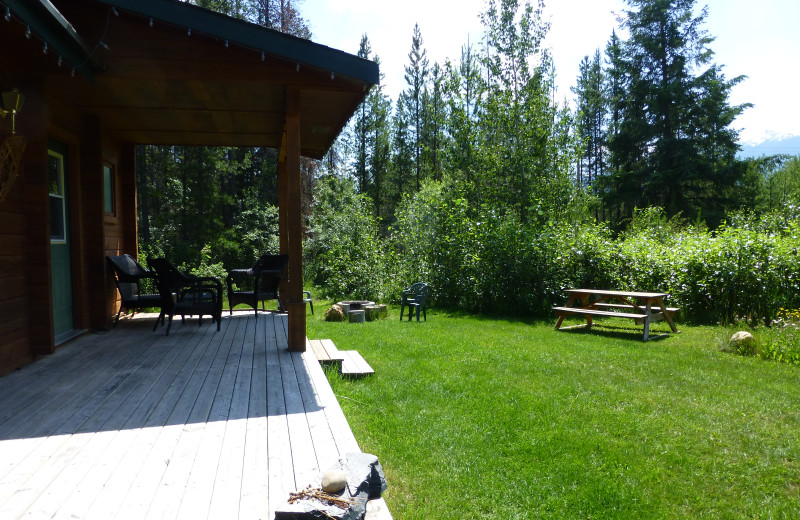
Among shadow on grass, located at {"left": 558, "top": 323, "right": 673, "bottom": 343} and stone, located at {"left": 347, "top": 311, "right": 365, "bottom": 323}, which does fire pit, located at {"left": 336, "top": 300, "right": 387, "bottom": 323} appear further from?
shadow on grass, located at {"left": 558, "top": 323, "right": 673, "bottom": 343}

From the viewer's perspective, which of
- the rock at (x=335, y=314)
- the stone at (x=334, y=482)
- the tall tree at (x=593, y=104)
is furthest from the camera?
the tall tree at (x=593, y=104)

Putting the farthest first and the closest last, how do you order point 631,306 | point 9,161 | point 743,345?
1. point 631,306
2. point 743,345
3. point 9,161

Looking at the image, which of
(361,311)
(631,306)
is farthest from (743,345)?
(361,311)

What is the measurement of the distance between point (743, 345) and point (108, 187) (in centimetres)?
815

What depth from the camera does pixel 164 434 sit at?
273 centimetres

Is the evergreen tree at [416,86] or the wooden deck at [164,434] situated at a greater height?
the evergreen tree at [416,86]

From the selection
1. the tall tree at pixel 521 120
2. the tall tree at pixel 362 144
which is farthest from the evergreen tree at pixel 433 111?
the tall tree at pixel 521 120

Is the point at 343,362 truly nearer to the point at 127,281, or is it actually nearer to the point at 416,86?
the point at 127,281

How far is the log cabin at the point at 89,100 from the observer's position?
13.0 feet

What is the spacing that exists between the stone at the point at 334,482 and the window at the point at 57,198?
178 inches

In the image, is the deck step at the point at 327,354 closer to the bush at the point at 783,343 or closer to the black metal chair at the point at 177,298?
the black metal chair at the point at 177,298

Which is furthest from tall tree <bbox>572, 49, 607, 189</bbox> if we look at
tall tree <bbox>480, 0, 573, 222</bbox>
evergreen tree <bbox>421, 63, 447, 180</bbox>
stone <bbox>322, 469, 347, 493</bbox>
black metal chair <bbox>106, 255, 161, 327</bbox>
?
stone <bbox>322, 469, 347, 493</bbox>

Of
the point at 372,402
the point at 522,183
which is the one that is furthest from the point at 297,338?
the point at 522,183

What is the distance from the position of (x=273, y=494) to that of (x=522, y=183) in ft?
36.0
